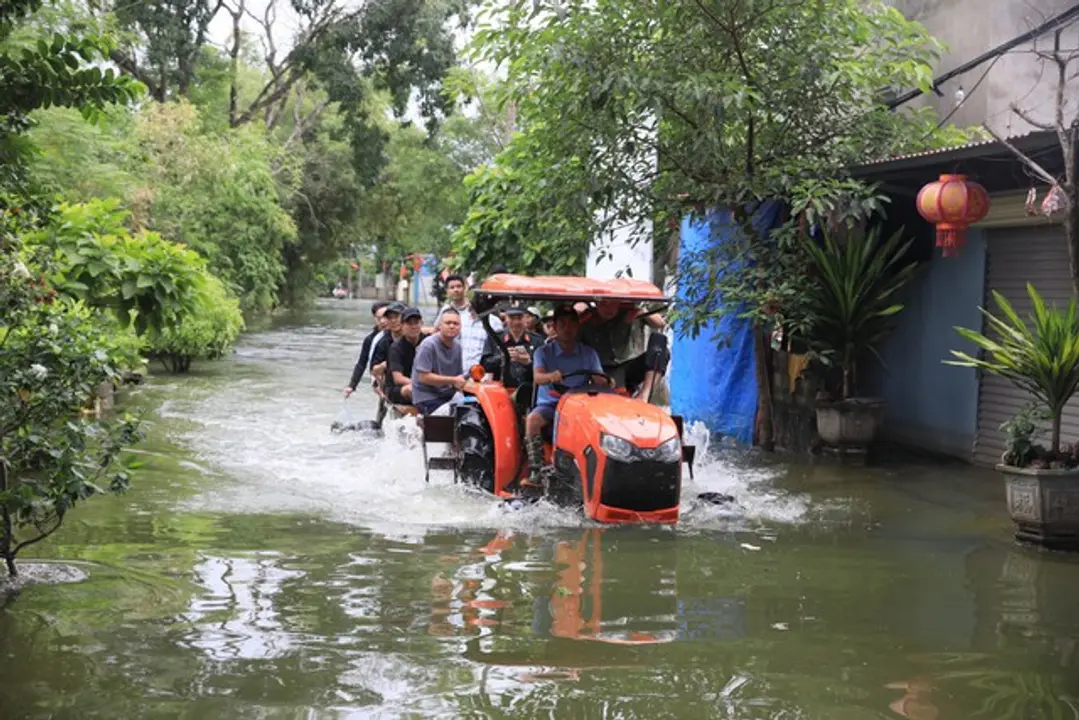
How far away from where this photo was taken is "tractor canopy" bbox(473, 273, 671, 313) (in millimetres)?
8969

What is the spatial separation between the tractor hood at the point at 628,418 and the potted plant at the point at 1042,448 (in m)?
2.22

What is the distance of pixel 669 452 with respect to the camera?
822 centimetres

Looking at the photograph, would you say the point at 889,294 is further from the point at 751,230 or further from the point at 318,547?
the point at 318,547

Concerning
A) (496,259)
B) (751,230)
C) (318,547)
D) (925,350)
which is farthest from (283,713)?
(496,259)

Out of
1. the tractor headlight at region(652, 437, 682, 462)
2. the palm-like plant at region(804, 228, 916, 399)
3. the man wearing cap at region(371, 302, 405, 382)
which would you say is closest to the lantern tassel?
the palm-like plant at region(804, 228, 916, 399)

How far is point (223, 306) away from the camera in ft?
75.4

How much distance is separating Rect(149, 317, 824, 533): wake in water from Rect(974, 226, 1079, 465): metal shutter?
209 cm

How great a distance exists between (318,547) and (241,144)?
73.2 ft

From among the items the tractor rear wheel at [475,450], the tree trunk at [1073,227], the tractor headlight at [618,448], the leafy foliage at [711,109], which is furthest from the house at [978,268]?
the tractor rear wheel at [475,450]

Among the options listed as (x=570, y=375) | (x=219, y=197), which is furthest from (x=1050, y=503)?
(x=219, y=197)

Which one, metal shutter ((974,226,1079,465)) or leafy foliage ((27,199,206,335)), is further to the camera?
metal shutter ((974,226,1079,465))

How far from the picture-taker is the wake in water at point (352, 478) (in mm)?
8852

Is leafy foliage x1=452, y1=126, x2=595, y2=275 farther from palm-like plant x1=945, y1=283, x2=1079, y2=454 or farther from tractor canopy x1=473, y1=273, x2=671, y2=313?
palm-like plant x1=945, y1=283, x2=1079, y2=454

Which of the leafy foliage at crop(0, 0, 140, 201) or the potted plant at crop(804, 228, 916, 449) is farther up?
the leafy foliage at crop(0, 0, 140, 201)
